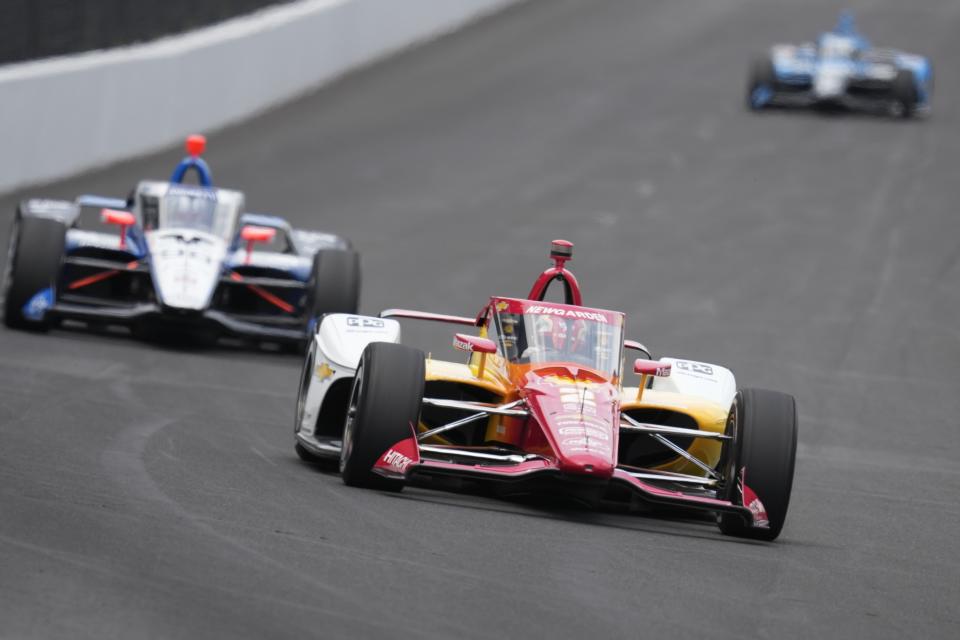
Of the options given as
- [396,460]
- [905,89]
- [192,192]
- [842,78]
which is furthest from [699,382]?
[842,78]

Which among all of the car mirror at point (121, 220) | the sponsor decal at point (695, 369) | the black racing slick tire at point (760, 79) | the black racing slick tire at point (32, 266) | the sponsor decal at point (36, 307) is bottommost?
the sponsor decal at point (36, 307)

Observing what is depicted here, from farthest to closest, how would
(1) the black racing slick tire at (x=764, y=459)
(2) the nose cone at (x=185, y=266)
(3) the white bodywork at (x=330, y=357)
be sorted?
(2) the nose cone at (x=185, y=266) < (3) the white bodywork at (x=330, y=357) < (1) the black racing slick tire at (x=764, y=459)

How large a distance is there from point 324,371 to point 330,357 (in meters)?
0.10

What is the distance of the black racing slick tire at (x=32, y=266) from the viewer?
52.3 feet

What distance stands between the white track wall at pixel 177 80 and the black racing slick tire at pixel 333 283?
873 cm

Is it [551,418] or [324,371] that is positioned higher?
[551,418]

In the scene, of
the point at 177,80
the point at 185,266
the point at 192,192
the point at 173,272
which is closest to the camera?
Answer: the point at 173,272

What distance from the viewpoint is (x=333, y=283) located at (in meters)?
16.4

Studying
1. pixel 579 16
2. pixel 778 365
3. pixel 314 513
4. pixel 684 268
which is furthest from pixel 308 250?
pixel 579 16

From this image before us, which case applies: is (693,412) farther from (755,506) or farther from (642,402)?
(755,506)

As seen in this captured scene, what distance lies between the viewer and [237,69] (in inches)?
1192

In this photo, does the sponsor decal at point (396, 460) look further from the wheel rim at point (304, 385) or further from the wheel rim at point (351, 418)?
the wheel rim at point (304, 385)

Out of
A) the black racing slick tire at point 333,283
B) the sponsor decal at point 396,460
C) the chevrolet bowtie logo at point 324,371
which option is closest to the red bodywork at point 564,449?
the sponsor decal at point 396,460

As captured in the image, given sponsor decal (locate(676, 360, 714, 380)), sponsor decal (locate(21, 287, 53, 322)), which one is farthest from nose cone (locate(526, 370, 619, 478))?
sponsor decal (locate(21, 287, 53, 322))
